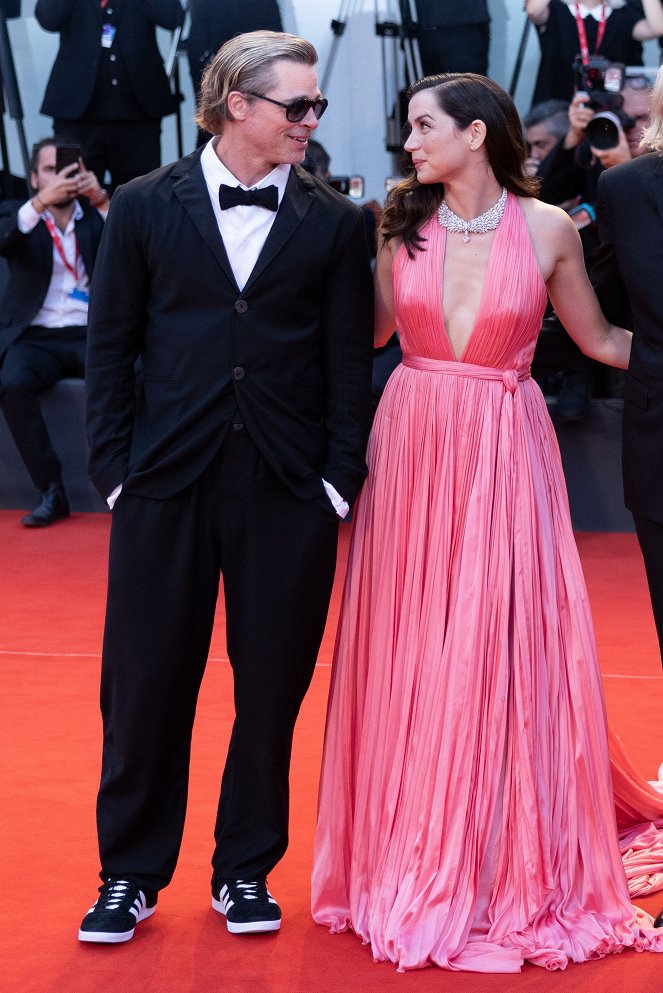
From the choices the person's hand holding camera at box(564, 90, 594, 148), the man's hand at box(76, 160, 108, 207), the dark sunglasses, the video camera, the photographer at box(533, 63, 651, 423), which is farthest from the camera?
the man's hand at box(76, 160, 108, 207)

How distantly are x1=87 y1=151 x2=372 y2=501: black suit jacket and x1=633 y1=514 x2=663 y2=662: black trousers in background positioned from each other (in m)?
0.57

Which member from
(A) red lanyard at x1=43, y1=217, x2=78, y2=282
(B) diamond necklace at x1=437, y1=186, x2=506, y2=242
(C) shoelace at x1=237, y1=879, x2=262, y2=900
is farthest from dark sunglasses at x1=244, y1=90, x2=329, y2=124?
(A) red lanyard at x1=43, y1=217, x2=78, y2=282

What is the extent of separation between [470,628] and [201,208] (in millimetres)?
932

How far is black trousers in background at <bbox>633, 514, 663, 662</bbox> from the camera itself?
8.82 ft

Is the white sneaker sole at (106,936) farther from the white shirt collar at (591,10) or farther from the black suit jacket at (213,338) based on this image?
the white shirt collar at (591,10)

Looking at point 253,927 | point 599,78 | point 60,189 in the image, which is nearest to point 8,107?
point 60,189

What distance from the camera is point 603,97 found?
18.6ft

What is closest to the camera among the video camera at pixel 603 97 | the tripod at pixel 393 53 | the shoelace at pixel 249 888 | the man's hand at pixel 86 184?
the shoelace at pixel 249 888

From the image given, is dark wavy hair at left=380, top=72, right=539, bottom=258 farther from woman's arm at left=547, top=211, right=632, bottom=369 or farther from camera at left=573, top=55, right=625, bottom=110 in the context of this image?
camera at left=573, top=55, right=625, bottom=110

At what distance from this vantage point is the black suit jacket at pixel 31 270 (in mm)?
6484

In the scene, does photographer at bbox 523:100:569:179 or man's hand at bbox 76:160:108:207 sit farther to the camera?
man's hand at bbox 76:160:108:207

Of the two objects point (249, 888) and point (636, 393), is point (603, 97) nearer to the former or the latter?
point (636, 393)

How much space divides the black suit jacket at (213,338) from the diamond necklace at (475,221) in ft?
0.64

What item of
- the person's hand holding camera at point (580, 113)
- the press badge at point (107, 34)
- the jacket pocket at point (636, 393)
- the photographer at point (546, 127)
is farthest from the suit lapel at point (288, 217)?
the press badge at point (107, 34)
